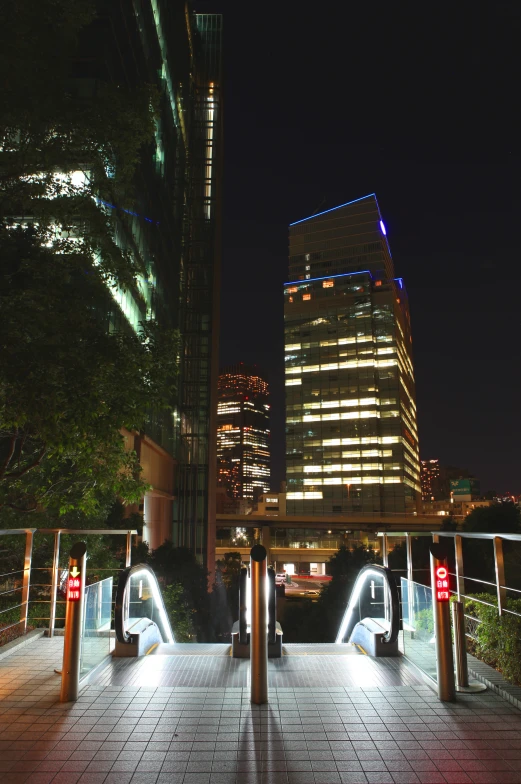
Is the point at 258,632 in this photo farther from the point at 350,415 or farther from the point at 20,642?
the point at 350,415

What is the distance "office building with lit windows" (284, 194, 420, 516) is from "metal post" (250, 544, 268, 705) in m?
106

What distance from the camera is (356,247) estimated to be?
136750 millimetres

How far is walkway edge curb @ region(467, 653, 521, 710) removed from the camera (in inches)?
216

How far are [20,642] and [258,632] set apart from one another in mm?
4112

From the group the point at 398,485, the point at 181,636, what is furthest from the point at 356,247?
the point at 181,636

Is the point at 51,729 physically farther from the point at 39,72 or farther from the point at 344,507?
the point at 344,507

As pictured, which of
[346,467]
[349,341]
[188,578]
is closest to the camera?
[188,578]

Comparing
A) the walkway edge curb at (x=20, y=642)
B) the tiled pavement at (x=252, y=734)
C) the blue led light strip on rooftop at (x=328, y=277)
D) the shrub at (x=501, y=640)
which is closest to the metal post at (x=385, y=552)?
the shrub at (x=501, y=640)

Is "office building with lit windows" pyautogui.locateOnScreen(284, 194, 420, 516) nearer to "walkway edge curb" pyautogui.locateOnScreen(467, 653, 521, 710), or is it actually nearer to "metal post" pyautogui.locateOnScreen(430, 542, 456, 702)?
"walkway edge curb" pyautogui.locateOnScreen(467, 653, 521, 710)

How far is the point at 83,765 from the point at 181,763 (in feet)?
2.30

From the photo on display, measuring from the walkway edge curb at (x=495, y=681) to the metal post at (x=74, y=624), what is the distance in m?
4.15

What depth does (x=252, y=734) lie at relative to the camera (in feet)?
15.5

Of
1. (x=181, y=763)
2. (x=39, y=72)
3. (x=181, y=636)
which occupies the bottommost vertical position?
(x=181, y=636)

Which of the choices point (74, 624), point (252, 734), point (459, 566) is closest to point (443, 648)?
point (459, 566)
